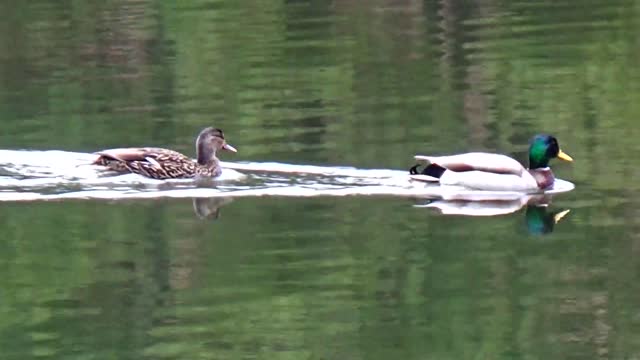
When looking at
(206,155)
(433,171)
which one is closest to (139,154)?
(206,155)

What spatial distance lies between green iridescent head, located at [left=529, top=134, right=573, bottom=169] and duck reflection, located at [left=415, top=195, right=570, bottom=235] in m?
0.69

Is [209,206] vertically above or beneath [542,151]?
beneath

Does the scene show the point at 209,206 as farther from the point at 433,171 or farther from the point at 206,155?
the point at 433,171

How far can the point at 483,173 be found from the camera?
18.6 m

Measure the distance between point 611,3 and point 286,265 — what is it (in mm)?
20905

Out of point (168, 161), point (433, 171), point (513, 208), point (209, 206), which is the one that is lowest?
point (513, 208)

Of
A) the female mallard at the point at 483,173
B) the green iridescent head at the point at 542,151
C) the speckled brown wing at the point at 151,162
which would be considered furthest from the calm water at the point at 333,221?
the speckled brown wing at the point at 151,162

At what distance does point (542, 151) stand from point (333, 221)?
300 cm

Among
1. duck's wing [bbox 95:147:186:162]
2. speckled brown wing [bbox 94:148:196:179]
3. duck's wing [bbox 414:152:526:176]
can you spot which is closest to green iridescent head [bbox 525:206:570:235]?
duck's wing [bbox 414:152:526:176]

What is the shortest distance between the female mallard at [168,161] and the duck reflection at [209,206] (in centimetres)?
93

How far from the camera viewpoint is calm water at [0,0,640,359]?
1341 centimetres

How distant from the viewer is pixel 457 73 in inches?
1042

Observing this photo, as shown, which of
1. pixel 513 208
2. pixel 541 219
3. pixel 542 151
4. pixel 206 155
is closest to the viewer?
pixel 541 219

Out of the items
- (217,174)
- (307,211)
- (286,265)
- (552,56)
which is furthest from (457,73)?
(286,265)
